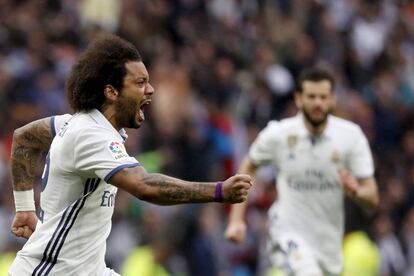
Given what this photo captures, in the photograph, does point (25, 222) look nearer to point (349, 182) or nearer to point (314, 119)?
point (349, 182)

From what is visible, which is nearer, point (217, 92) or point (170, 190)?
point (170, 190)

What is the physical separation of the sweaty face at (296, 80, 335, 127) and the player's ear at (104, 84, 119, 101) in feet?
11.6

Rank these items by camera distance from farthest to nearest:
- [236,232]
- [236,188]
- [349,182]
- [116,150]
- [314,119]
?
1. [314,119]
2. [236,232]
3. [349,182]
4. [116,150]
5. [236,188]

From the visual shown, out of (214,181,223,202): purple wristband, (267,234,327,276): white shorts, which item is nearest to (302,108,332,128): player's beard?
(267,234,327,276): white shorts

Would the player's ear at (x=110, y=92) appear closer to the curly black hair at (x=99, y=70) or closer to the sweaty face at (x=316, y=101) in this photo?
the curly black hair at (x=99, y=70)

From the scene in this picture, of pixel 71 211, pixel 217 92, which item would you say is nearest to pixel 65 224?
pixel 71 211

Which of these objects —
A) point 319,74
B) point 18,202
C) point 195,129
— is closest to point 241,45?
point 195,129

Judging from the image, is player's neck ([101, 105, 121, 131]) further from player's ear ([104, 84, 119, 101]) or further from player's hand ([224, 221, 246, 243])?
player's hand ([224, 221, 246, 243])

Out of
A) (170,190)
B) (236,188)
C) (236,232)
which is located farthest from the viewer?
(236,232)

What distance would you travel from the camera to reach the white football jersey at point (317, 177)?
10.5 metres

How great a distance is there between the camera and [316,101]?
413 inches

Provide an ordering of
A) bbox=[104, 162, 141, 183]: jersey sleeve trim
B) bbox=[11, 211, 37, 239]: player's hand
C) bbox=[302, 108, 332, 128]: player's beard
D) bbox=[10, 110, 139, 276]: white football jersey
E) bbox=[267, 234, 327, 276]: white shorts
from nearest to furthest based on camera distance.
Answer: bbox=[104, 162, 141, 183]: jersey sleeve trim, bbox=[10, 110, 139, 276]: white football jersey, bbox=[11, 211, 37, 239]: player's hand, bbox=[267, 234, 327, 276]: white shorts, bbox=[302, 108, 332, 128]: player's beard

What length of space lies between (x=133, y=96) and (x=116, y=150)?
36 cm

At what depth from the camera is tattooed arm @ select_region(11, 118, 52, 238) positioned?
786 cm
